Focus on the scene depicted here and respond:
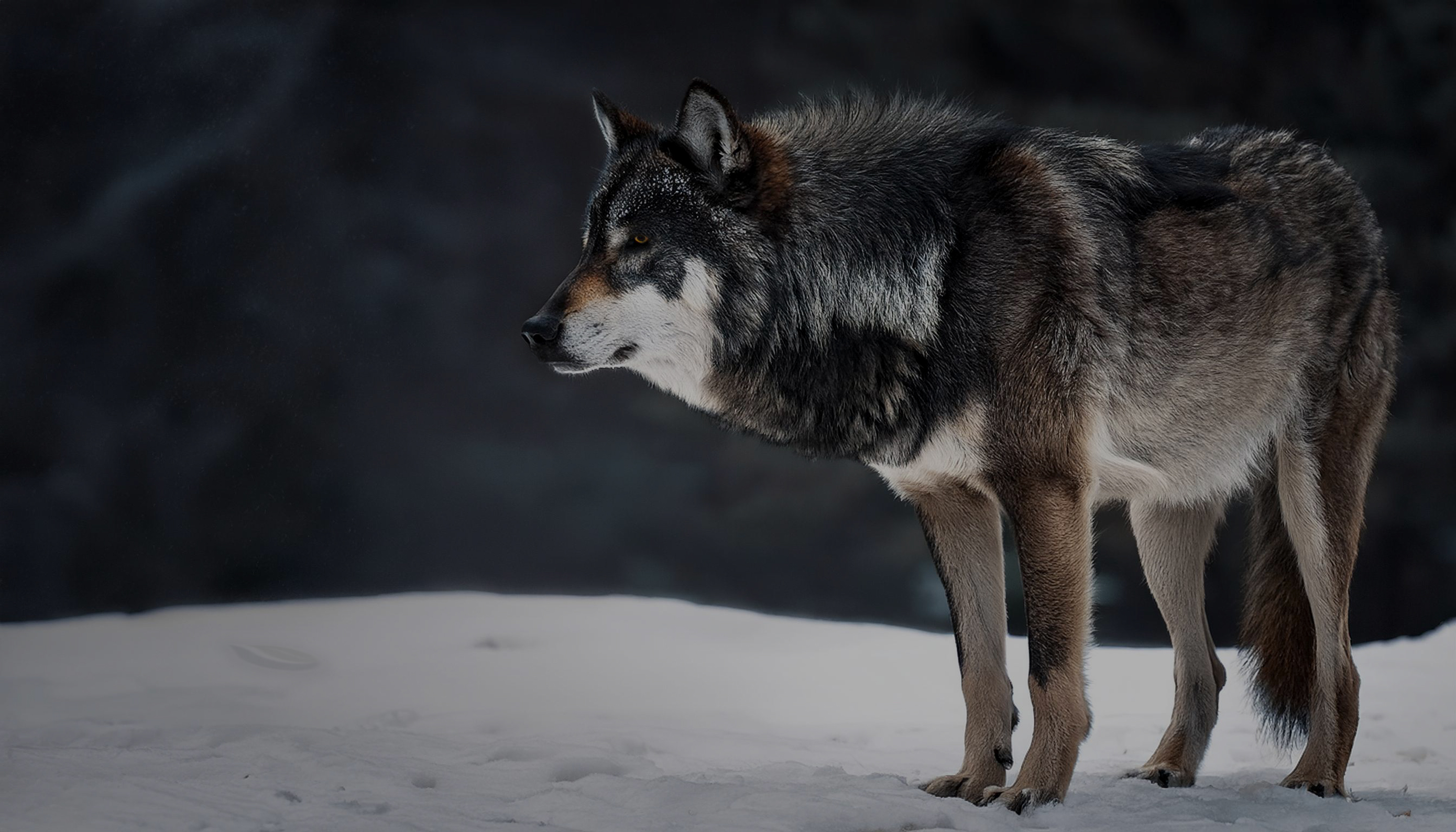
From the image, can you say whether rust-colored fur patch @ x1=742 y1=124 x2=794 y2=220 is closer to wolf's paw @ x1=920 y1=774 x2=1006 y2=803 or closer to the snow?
the snow

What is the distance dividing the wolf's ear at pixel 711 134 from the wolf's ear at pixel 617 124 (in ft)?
0.50

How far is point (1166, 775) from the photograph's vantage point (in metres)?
3.23

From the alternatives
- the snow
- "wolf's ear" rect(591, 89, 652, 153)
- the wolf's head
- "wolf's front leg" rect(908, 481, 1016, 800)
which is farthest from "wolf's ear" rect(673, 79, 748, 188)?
the snow

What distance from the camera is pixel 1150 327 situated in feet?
9.41

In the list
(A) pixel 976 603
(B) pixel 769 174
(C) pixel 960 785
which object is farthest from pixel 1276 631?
(B) pixel 769 174

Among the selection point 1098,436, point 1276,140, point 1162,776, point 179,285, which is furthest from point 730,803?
point 179,285

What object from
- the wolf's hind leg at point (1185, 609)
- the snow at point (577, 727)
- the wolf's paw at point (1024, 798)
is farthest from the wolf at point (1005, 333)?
the snow at point (577, 727)

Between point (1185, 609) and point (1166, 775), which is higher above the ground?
point (1185, 609)

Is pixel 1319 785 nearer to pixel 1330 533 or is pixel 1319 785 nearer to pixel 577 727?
pixel 1330 533

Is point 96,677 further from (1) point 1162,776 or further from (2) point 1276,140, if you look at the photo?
(2) point 1276,140

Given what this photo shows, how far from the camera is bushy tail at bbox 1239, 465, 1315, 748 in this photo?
3355 millimetres

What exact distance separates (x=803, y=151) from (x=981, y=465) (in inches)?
34.7

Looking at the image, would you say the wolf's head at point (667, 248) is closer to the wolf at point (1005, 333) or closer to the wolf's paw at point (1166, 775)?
the wolf at point (1005, 333)

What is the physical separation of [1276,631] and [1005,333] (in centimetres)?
140
